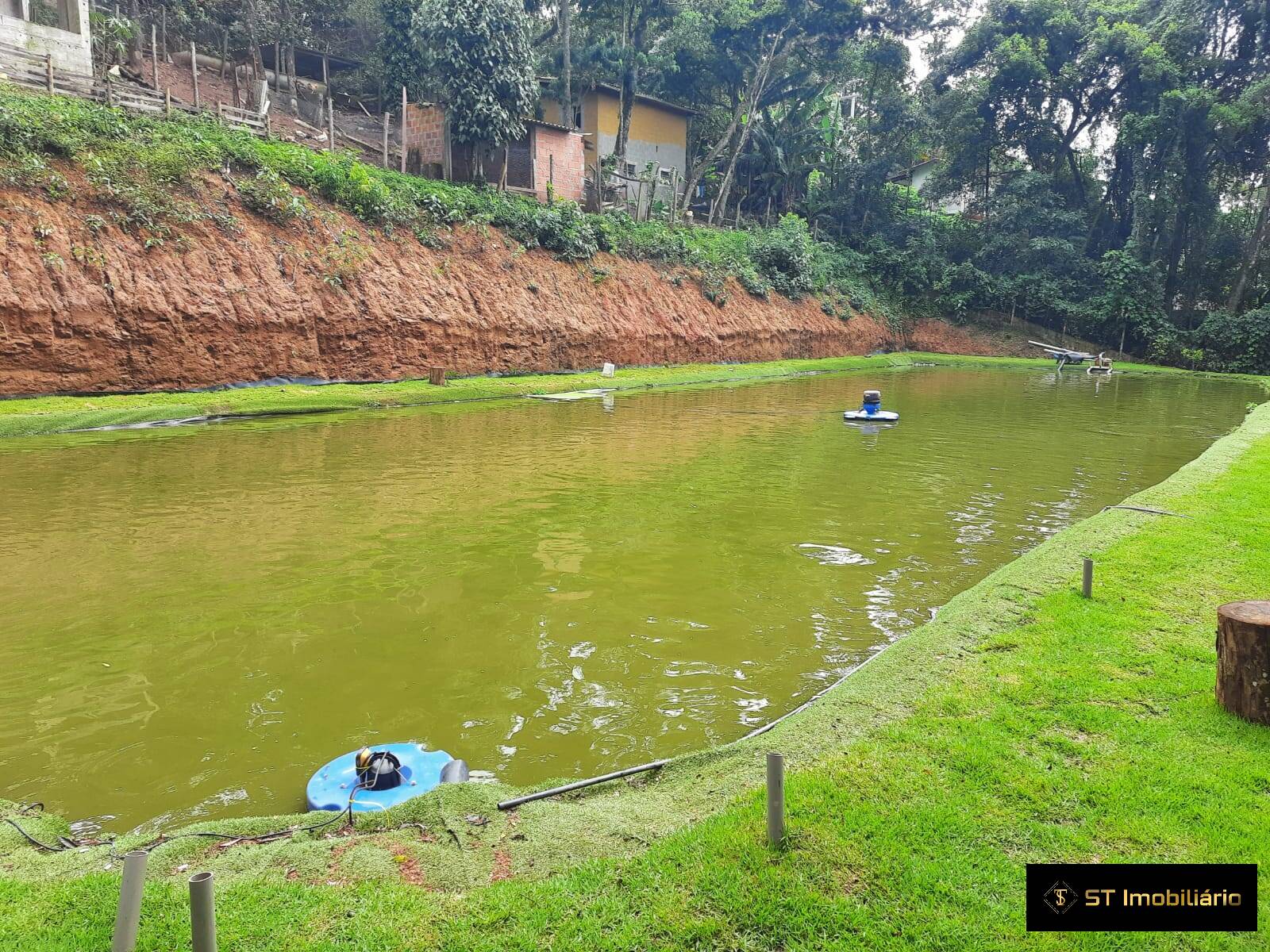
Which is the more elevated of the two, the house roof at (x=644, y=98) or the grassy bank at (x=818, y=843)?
the house roof at (x=644, y=98)

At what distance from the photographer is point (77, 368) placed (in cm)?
1853

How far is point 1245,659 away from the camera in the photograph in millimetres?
4969

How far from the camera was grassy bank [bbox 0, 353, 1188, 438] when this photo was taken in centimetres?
1653

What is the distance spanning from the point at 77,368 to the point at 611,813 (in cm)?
1936

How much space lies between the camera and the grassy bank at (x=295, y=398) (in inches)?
651

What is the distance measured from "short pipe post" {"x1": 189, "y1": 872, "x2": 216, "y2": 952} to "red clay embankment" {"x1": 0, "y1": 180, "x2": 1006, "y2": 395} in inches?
752

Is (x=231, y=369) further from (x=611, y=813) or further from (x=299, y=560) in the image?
(x=611, y=813)

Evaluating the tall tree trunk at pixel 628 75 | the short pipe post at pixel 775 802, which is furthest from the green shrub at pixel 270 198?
the short pipe post at pixel 775 802

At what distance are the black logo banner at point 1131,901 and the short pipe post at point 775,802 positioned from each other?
1.08 m

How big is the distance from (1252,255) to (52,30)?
54590mm

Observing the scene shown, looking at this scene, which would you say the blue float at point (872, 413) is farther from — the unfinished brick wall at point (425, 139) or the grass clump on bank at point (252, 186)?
the unfinished brick wall at point (425, 139)

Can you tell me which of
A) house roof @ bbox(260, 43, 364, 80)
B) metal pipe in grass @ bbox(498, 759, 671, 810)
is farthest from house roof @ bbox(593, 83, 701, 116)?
metal pipe in grass @ bbox(498, 759, 671, 810)

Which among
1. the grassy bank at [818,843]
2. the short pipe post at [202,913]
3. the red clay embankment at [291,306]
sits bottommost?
the grassy bank at [818,843]

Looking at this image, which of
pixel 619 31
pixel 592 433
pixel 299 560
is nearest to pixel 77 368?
pixel 592 433
